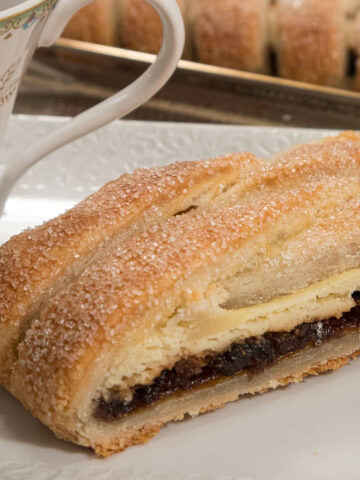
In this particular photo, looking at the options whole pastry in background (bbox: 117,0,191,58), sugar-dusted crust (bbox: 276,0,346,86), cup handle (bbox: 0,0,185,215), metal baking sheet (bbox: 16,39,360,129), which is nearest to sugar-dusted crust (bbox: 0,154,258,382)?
cup handle (bbox: 0,0,185,215)

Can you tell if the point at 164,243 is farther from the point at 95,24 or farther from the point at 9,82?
the point at 95,24

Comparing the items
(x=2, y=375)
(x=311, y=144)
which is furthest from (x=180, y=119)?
(x=2, y=375)

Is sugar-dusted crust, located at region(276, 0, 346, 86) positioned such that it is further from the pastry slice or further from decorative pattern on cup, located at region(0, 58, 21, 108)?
decorative pattern on cup, located at region(0, 58, 21, 108)

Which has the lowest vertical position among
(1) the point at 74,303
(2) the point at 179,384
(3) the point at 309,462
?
(3) the point at 309,462

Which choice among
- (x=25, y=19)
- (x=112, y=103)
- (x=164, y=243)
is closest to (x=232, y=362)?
(x=164, y=243)

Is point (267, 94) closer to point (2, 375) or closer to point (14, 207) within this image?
point (14, 207)

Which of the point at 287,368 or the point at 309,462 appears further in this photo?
the point at 287,368
